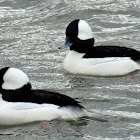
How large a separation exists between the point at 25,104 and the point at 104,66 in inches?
136

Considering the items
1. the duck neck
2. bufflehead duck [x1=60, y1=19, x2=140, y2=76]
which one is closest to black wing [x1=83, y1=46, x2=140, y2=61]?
bufflehead duck [x1=60, y1=19, x2=140, y2=76]

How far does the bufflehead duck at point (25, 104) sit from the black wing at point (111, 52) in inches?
125

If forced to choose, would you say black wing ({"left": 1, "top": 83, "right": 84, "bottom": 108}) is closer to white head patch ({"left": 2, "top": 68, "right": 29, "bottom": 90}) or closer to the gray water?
white head patch ({"left": 2, "top": 68, "right": 29, "bottom": 90})

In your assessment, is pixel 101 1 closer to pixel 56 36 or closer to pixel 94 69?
pixel 56 36

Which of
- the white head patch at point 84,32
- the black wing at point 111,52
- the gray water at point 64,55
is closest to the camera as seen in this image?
the gray water at point 64,55

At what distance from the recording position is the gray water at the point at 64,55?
9523mm

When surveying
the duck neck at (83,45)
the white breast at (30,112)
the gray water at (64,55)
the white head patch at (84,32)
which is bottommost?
the gray water at (64,55)

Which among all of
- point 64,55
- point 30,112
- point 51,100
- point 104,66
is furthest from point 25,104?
point 64,55

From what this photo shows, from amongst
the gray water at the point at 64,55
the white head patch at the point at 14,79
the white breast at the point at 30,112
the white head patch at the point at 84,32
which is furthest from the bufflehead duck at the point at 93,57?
the white head patch at the point at 14,79

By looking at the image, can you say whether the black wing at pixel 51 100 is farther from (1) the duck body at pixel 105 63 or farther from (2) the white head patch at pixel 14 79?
(1) the duck body at pixel 105 63

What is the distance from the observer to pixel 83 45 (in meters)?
13.1

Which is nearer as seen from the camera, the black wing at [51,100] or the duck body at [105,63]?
the black wing at [51,100]

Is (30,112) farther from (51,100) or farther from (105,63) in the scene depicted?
(105,63)

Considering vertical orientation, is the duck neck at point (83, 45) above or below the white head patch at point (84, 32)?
below
